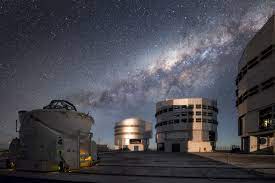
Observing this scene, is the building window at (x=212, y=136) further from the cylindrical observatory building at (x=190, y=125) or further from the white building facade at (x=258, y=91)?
the white building facade at (x=258, y=91)

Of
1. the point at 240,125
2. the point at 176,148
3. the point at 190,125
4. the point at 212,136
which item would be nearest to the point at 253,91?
the point at 240,125

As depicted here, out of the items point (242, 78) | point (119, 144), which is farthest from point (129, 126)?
point (242, 78)

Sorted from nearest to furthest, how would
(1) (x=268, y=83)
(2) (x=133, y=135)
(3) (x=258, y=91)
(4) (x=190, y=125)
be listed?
(1) (x=268, y=83) → (3) (x=258, y=91) → (4) (x=190, y=125) → (2) (x=133, y=135)

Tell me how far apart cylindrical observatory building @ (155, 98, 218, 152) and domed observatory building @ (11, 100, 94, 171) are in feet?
238

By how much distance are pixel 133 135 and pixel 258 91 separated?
255ft

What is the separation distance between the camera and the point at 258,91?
58.9 metres

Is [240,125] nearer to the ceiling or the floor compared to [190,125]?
nearer to the ceiling

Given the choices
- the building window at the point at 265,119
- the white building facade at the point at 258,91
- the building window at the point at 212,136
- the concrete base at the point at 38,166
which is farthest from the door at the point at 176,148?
the concrete base at the point at 38,166

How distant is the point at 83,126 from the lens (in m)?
18.8

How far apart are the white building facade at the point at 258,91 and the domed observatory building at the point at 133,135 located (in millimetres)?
61872

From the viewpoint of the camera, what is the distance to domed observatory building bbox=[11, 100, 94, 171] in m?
16.4

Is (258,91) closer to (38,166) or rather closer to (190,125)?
→ (190,125)

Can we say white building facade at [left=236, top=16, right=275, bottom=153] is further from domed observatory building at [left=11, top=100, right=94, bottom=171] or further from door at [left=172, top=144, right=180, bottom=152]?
domed observatory building at [left=11, top=100, right=94, bottom=171]

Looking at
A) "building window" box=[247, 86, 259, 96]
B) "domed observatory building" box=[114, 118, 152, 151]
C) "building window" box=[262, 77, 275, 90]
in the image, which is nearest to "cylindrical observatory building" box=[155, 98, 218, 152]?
"building window" box=[247, 86, 259, 96]
